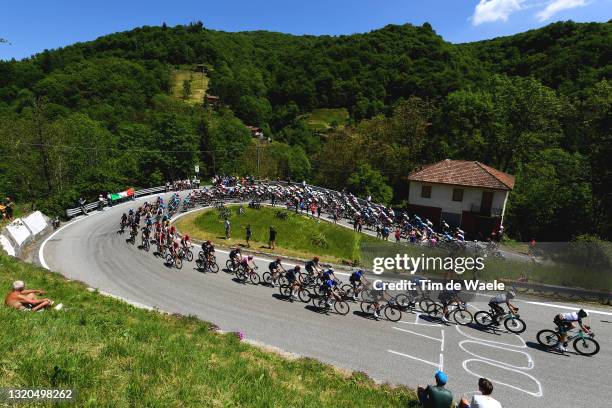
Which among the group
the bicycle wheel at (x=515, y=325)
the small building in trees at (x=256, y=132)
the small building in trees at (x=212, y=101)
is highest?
the small building in trees at (x=212, y=101)

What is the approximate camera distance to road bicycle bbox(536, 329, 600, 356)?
12.3 m

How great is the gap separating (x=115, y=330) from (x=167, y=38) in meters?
179

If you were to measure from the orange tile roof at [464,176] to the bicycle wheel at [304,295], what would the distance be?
24.6 metres

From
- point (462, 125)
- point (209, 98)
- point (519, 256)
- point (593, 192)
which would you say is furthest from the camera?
point (209, 98)

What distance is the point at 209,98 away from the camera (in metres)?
132

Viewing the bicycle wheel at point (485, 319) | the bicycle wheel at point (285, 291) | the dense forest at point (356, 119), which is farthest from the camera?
the dense forest at point (356, 119)

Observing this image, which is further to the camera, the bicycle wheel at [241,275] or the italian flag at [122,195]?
the italian flag at [122,195]

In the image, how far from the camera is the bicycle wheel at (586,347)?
1221cm

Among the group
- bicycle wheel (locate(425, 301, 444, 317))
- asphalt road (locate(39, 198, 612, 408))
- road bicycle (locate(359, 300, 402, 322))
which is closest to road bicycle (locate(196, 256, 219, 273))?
asphalt road (locate(39, 198, 612, 408))

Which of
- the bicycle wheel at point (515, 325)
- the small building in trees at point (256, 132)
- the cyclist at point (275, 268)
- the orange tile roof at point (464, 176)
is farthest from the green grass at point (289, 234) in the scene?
the small building in trees at point (256, 132)

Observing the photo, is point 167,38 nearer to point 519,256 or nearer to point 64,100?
point 64,100

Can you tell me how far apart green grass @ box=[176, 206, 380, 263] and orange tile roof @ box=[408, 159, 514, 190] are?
1331 cm

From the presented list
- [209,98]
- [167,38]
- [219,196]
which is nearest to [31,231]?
[219,196]

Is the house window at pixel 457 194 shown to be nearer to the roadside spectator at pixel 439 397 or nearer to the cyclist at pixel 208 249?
the cyclist at pixel 208 249
